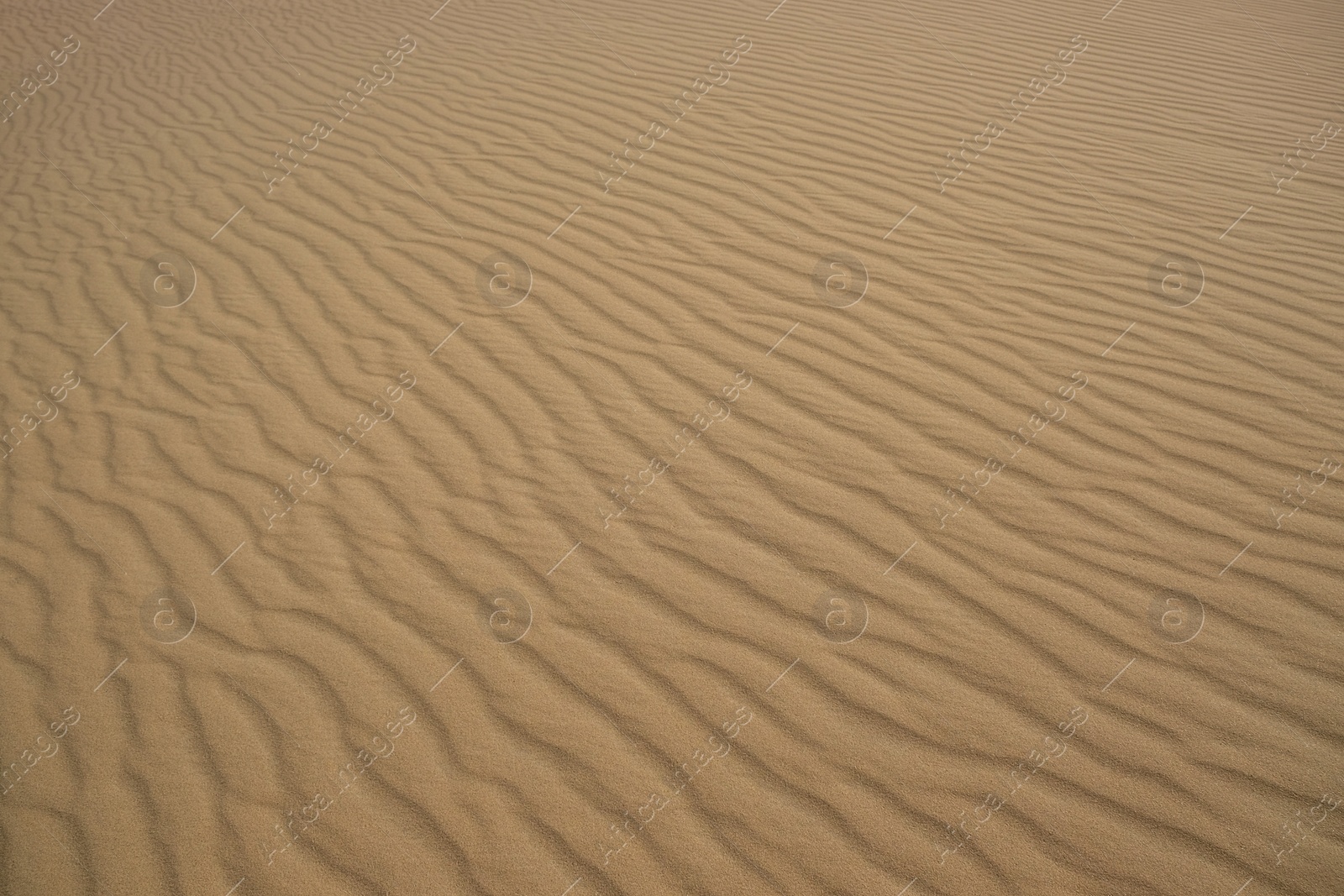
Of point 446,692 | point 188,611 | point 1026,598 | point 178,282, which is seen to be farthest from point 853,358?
point 178,282

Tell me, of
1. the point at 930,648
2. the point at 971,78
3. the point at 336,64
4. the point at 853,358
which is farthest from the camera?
the point at 336,64

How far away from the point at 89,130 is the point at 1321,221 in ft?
30.8

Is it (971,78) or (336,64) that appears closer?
(971,78)

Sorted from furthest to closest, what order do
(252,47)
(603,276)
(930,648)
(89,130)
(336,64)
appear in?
(252,47) → (336,64) → (89,130) → (603,276) → (930,648)

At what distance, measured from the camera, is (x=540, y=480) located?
3430 mm

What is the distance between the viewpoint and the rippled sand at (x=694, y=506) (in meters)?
2.34

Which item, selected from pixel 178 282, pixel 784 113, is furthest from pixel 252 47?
pixel 784 113

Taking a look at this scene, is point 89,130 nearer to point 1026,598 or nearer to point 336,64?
point 336,64

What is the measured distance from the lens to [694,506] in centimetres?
326

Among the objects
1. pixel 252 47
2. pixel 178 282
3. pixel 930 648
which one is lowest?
pixel 930 648

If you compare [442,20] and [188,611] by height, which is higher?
[442,20]

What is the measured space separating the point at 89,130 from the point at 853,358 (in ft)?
24.4

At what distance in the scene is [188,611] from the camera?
3070 millimetres

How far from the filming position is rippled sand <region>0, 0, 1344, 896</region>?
234 cm
